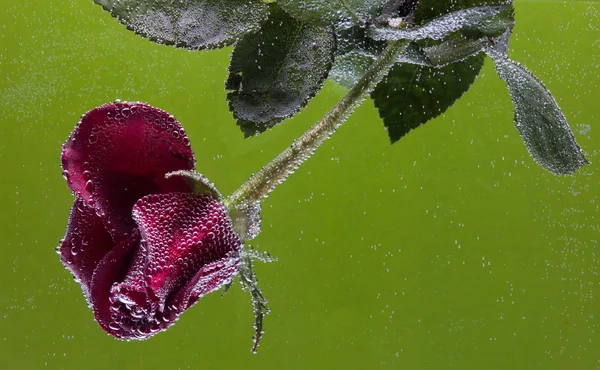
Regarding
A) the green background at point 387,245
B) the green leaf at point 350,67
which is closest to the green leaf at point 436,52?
the green leaf at point 350,67

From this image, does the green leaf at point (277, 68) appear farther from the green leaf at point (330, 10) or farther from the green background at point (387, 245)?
the green background at point (387, 245)

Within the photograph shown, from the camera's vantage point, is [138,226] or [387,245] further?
[387,245]

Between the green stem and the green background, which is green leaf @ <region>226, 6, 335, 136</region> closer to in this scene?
the green stem

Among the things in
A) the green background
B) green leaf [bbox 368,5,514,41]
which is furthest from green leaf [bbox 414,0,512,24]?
the green background

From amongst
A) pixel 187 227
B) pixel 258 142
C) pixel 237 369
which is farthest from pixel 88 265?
pixel 237 369

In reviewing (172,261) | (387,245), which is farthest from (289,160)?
(387,245)

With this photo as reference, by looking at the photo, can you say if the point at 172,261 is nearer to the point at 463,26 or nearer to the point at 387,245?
the point at 463,26
